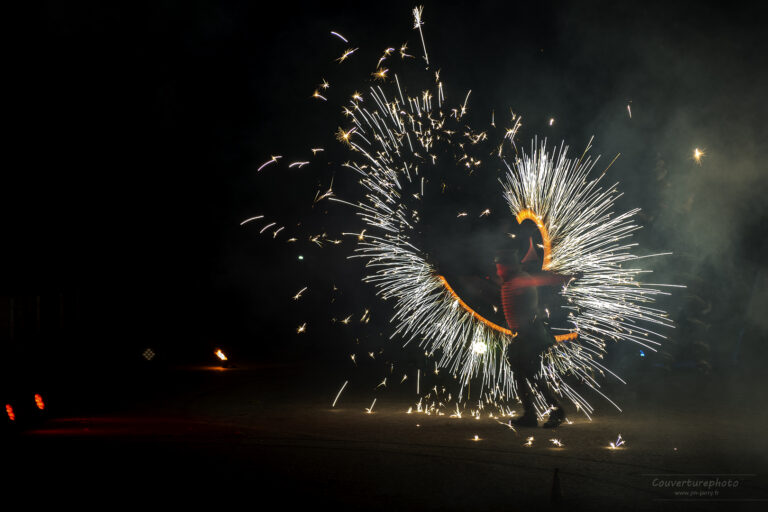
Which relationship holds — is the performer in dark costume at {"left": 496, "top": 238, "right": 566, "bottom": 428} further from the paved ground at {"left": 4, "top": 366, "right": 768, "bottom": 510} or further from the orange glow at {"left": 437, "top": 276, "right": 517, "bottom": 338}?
the paved ground at {"left": 4, "top": 366, "right": 768, "bottom": 510}

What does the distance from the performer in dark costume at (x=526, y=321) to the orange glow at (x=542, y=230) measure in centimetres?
19

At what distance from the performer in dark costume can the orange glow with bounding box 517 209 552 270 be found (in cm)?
19

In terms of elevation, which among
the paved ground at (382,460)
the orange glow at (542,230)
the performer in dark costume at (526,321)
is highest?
the orange glow at (542,230)

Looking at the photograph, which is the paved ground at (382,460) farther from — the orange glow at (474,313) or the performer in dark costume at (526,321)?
the orange glow at (474,313)

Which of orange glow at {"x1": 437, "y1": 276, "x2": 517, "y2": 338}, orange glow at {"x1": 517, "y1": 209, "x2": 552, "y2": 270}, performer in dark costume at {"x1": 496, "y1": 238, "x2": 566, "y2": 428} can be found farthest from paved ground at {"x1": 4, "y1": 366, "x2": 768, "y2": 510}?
orange glow at {"x1": 517, "y1": 209, "x2": 552, "y2": 270}

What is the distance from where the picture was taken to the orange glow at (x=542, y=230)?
9680mm

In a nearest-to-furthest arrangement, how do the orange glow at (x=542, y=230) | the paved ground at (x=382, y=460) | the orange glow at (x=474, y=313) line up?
the paved ground at (x=382, y=460), the orange glow at (x=542, y=230), the orange glow at (x=474, y=313)

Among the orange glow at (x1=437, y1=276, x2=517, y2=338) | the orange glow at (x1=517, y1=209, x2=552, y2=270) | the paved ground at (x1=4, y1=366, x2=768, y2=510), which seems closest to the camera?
the paved ground at (x1=4, y1=366, x2=768, y2=510)

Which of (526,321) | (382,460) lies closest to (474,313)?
(526,321)

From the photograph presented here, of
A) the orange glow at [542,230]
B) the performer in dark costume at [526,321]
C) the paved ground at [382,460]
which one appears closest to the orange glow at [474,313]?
the performer in dark costume at [526,321]

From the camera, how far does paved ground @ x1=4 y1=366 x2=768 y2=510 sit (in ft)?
19.2

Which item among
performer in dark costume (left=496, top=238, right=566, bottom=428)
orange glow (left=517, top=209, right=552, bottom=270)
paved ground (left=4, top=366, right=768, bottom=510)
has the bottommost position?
paved ground (left=4, top=366, right=768, bottom=510)

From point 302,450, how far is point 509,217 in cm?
455

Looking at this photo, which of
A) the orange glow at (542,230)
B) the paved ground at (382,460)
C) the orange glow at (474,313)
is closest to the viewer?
the paved ground at (382,460)
